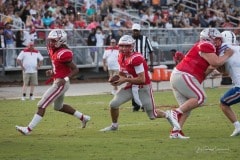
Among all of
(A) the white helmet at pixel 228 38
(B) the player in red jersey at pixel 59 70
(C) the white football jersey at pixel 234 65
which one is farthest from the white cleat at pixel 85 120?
(A) the white helmet at pixel 228 38

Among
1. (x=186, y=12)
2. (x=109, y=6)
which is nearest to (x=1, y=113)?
(x=109, y=6)

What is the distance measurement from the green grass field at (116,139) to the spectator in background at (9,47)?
838cm

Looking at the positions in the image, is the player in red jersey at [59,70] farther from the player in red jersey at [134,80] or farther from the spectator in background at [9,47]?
the spectator in background at [9,47]

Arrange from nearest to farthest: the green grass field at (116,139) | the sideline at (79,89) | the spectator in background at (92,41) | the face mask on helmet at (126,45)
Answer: the green grass field at (116,139), the face mask on helmet at (126,45), the sideline at (79,89), the spectator in background at (92,41)

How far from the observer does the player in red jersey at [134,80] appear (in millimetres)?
14242

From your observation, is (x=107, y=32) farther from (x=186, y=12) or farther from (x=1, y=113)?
(x=1, y=113)

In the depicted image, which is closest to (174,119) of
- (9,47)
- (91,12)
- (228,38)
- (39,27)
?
(228,38)

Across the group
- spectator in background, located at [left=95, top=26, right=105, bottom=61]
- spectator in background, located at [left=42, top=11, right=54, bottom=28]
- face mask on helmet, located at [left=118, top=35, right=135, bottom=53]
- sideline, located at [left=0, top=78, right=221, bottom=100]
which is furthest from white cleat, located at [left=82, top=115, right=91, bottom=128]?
spectator in background, located at [left=95, top=26, right=105, bottom=61]

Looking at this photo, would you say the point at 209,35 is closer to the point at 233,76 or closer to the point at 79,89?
the point at 233,76

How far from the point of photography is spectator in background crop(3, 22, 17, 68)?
28.0 metres

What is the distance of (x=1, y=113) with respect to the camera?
752 inches

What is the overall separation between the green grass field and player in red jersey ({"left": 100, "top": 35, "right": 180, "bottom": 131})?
0.46 meters

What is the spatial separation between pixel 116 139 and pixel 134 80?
111 cm

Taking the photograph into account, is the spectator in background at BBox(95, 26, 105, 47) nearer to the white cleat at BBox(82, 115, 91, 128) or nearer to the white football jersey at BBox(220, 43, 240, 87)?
the white cleat at BBox(82, 115, 91, 128)
